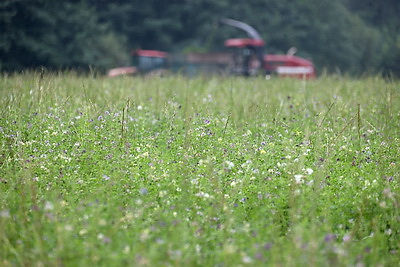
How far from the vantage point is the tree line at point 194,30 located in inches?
999

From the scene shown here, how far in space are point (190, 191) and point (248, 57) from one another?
73.1 feet

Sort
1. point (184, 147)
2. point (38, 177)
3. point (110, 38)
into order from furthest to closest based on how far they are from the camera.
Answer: point (110, 38)
point (184, 147)
point (38, 177)

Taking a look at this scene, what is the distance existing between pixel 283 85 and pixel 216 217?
7.53 meters

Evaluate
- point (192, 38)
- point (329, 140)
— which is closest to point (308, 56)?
point (192, 38)

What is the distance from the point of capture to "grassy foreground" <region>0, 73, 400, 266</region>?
10.5 ft

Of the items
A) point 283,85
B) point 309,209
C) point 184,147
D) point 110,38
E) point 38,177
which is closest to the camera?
point 309,209

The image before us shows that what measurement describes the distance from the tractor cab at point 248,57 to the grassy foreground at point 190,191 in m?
18.8

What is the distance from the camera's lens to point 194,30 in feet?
130

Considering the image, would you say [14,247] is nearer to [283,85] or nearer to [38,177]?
[38,177]

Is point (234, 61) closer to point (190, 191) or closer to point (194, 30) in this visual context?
point (194, 30)

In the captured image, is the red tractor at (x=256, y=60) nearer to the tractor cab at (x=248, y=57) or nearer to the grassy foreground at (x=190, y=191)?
the tractor cab at (x=248, y=57)

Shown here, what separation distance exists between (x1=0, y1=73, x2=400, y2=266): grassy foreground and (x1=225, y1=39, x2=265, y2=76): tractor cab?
61.6 ft

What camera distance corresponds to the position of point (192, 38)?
3941 cm

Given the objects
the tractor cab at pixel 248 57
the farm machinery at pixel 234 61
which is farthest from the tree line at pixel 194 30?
the tractor cab at pixel 248 57
